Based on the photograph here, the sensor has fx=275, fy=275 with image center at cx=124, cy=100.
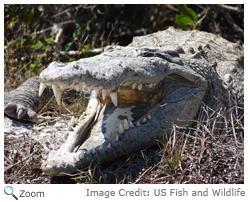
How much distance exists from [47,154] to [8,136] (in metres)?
0.89

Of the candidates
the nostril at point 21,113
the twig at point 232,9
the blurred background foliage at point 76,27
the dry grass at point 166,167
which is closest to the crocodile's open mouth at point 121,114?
the dry grass at point 166,167

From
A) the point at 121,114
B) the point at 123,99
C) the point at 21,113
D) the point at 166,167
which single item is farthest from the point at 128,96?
the point at 21,113

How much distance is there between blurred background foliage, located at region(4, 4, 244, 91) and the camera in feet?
13.5

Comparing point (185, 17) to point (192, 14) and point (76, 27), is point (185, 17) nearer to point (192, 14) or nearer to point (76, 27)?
point (192, 14)

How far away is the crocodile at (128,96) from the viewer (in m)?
1.96

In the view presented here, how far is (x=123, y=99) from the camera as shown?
2.56 metres

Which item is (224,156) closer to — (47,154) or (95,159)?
(95,159)

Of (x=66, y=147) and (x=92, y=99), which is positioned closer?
(x=66, y=147)

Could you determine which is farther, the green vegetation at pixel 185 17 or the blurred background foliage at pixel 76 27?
the green vegetation at pixel 185 17

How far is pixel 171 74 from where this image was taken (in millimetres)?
2527

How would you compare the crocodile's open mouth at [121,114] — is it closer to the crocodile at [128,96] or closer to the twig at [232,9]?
the crocodile at [128,96]

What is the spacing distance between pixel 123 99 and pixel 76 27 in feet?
9.62
